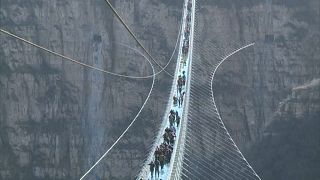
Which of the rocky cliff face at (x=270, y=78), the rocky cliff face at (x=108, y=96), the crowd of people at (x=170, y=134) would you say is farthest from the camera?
the rocky cliff face at (x=270, y=78)

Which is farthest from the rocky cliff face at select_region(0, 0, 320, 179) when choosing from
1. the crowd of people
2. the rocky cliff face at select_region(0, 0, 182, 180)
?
the crowd of people

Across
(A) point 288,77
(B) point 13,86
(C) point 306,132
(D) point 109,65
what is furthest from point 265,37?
(B) point 13,86

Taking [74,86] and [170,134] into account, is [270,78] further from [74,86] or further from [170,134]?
[170,134]

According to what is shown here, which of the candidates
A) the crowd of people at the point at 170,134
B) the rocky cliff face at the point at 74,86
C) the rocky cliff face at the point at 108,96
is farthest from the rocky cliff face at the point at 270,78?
the crowd of people at the point at 170,134

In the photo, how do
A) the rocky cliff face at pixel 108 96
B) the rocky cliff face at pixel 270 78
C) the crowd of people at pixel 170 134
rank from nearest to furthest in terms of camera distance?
the crowd of people at pixel 170 134 < the rocky cliff face at pixel 108 96 < the rocky cliff face at pixel 270 78

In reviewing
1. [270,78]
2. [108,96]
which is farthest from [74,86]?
[270,78]

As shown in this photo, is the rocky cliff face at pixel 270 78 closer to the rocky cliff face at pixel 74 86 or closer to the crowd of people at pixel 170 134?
the rocky cliff face at pixel 74 86
